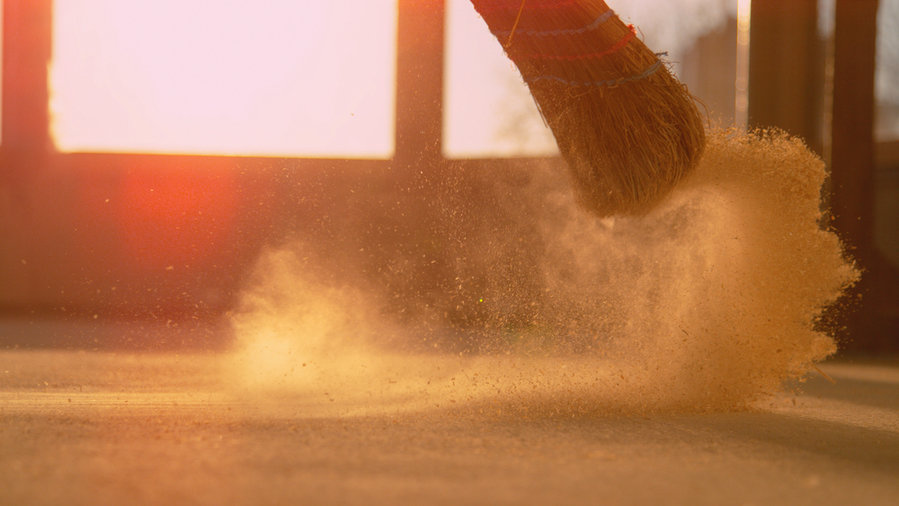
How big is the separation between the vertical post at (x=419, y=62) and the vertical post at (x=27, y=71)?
Answer: 2.84 m

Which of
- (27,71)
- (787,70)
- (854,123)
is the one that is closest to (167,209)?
(27,71)

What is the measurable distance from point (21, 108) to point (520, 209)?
4.44 metres

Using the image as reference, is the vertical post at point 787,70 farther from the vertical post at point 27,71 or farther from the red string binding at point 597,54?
the vertical post at point 27,71

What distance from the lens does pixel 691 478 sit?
77.2 inches

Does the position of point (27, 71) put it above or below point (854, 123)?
above

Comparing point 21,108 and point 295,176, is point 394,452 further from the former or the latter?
point 21,108

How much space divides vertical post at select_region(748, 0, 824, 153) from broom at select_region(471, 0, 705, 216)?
333 centimetres

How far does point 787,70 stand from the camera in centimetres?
584

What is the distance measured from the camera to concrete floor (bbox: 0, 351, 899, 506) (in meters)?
1.80

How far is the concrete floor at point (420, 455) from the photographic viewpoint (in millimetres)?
1801

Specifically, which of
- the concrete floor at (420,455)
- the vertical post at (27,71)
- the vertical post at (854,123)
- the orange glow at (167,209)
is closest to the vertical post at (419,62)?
the orange glow at (167,209)

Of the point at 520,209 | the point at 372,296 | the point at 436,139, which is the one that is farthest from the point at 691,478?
the point at 436,139

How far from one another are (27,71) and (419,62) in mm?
3196

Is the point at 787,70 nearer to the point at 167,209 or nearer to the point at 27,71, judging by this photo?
the point at 167,209
